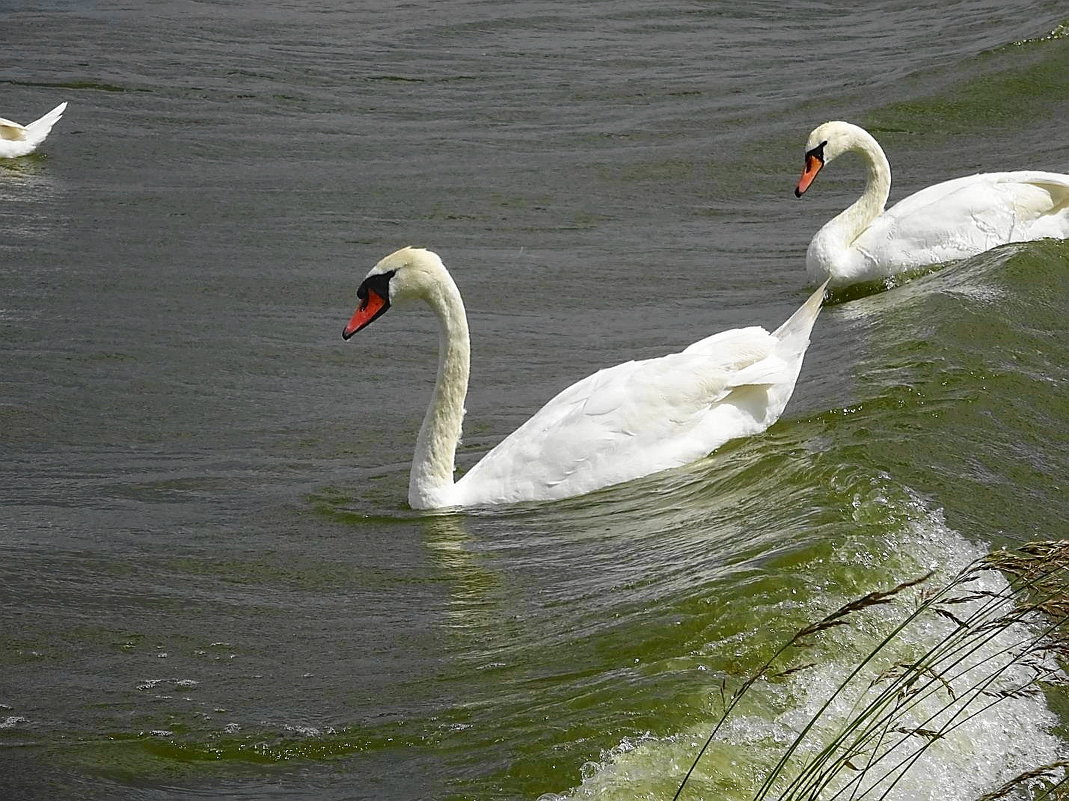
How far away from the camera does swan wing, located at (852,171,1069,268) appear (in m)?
9.69

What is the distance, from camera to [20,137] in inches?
521

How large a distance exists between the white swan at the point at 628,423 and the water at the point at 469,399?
0.12m

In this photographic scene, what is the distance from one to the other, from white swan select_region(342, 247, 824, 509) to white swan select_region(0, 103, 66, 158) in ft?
23.4

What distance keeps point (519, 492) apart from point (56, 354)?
3.40 m

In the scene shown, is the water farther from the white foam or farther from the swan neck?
the swan neck

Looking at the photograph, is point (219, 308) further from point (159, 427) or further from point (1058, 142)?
point (1058, 142)

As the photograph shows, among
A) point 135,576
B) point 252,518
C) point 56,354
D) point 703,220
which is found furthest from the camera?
point 703,220

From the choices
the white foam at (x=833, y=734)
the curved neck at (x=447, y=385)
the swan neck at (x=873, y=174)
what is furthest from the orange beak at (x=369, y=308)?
the swan neck at (x=873, y=174)

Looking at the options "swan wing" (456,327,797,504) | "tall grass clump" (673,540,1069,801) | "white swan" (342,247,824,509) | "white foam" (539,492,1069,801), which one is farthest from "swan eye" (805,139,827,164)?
"white foam" (539,492,1069,801)

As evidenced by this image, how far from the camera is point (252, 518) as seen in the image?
258 inches

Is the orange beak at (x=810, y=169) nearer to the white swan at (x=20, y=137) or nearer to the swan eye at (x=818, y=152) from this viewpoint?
the swan eye at (x=818, y=152)

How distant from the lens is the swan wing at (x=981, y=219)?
9688 millimetres

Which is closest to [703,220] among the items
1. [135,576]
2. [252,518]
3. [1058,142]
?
[1058,142]

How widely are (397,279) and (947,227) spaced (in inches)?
163
